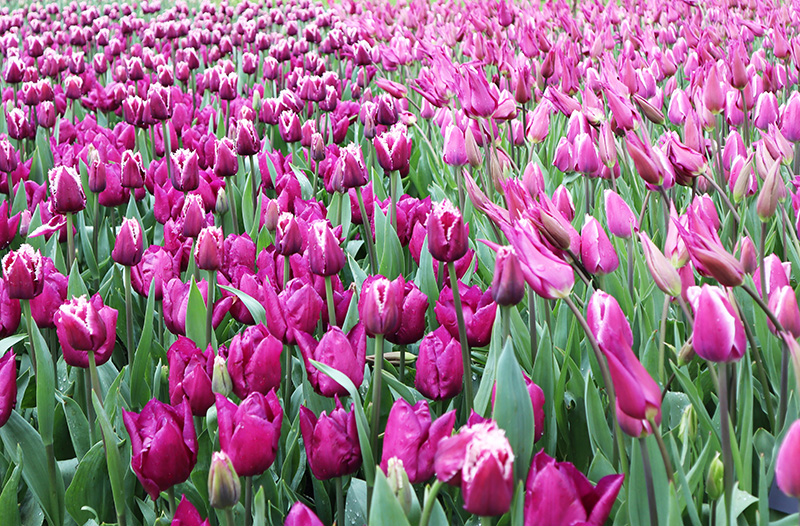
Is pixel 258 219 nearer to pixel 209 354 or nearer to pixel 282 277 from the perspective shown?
pixel 282 277

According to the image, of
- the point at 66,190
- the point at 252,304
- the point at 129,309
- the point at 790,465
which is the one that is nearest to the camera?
the point at 790,465

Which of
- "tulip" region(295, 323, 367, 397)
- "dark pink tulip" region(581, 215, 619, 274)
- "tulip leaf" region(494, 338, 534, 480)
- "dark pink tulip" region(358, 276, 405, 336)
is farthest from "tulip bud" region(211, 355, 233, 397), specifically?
"dark pink tulip" region(581, 215, 619, 274)

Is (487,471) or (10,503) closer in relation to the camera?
(487,471)

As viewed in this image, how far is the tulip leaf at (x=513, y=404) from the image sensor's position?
2.81 feet

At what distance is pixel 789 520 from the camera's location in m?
0.88

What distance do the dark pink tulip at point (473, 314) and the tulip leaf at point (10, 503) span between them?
2.28 ft

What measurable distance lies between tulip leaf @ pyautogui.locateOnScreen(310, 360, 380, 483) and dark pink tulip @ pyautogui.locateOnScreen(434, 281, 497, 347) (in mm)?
282

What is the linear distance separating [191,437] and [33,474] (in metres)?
0.34

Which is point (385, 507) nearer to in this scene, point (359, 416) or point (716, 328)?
point (359, 416)

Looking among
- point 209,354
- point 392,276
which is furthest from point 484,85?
point 209,354

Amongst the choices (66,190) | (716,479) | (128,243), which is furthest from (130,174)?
(716,479)

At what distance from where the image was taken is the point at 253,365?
3.51ft

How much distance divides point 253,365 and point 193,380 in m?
0.11

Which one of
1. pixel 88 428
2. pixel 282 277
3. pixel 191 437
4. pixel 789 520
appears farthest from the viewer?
pixel 282 277
